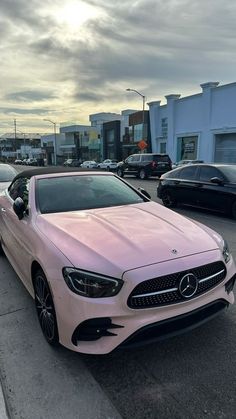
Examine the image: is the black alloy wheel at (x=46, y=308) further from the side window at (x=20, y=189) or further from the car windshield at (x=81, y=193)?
the side window at (x=20, y=189)

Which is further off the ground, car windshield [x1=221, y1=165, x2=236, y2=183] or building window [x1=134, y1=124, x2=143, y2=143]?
building window [x1=134, y1=124, x2=143, y2=143]

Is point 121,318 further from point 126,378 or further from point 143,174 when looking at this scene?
point 143,174

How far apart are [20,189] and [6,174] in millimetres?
5742

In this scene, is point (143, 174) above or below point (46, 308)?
below

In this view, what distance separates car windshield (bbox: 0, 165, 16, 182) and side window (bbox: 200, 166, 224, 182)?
5.46 meters

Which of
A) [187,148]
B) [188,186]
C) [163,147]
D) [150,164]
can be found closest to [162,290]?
[188,186]

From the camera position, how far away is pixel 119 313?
8.29 feet

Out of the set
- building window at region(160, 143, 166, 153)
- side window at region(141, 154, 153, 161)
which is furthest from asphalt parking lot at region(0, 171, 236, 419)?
building window at region(160, 143, 166, 153)

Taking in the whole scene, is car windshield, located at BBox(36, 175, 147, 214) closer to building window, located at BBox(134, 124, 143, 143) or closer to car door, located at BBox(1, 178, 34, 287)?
car door, located at BBox(1, 178, 34, 287)

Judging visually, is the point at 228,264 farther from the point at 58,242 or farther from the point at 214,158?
the point at 214,158

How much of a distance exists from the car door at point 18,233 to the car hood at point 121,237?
25 centimetres

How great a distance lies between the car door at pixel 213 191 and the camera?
9.12 meters

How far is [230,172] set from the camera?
9469mm

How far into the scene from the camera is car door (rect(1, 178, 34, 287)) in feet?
11.9
